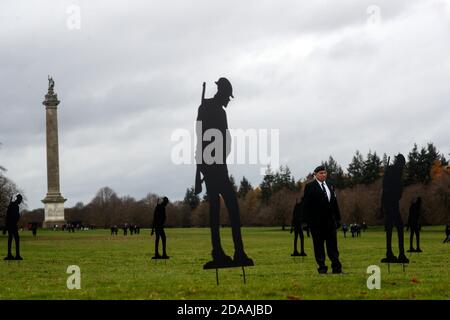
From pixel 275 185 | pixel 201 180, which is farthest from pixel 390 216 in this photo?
pixel 275 185

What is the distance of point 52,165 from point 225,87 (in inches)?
5328

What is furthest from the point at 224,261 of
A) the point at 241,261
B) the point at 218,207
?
the point at 218,207

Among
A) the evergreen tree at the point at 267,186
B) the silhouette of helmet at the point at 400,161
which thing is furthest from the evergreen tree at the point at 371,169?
the silhouette of helmet at the point at 400,161

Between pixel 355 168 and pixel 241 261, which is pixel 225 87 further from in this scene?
pixel 355 168

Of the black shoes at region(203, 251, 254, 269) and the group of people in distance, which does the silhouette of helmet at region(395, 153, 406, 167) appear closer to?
the group of people in distance

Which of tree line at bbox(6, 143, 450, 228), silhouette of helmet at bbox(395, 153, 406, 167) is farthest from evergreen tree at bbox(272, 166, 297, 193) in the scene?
silhouette of helmet at bbox(395, 153, 406, 167)

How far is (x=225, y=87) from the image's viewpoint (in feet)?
61.5

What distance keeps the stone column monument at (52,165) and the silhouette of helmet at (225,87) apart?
13080cm

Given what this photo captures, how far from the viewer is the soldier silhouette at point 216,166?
Result: 18.0 meters
